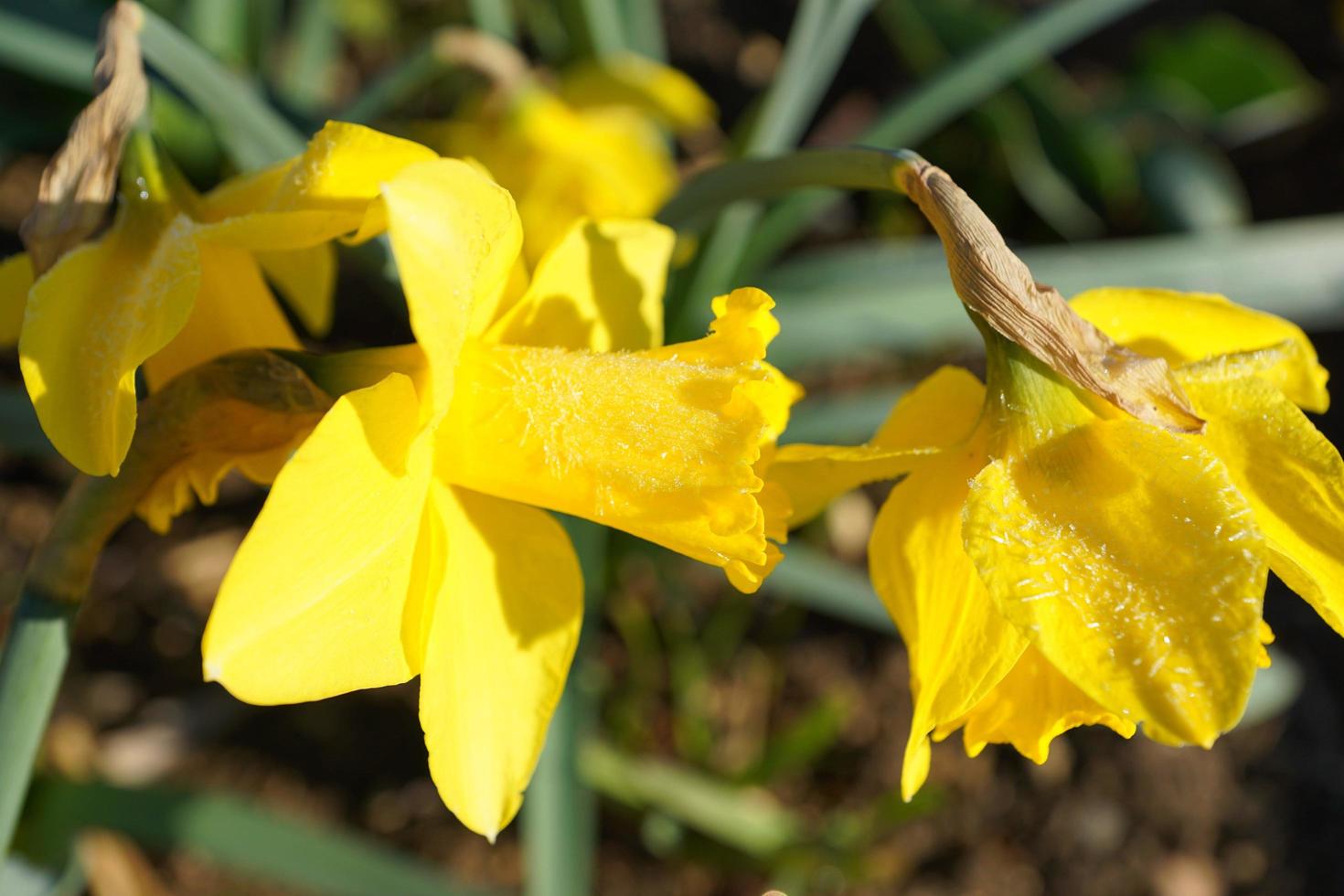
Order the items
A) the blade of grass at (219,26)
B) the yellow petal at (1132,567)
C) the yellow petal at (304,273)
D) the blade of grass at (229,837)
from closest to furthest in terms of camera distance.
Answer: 1. the yellow petal at (1132,567)
2. the yellow petal at (304,273)
3. the blade of grass at (229,837)
4. the blade of grass at (219,26)

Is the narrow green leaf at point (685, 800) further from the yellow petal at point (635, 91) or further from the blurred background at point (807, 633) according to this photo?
the yellow petal at point (635, 91)

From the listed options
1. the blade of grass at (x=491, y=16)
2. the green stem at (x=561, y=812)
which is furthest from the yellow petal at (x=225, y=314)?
the blade of grass at (x=491, y=16)

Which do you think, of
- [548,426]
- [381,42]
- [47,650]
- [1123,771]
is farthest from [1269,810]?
[381,42]

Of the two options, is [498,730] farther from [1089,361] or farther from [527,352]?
[1089,361]

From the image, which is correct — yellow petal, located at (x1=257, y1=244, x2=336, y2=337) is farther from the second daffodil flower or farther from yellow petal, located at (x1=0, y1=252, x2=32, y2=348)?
the second daffodil flower

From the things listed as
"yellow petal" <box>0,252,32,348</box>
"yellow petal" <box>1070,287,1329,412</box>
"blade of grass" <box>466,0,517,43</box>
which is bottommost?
"blade of grass" <box>466,0,517,43</box>

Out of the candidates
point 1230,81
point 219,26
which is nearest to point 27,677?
point 219,26

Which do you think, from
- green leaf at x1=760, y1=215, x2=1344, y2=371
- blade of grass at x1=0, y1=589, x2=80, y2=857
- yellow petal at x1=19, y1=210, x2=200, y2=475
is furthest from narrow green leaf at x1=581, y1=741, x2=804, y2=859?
yellow petal at x1=19, y1=210, x2=200, y2=475
